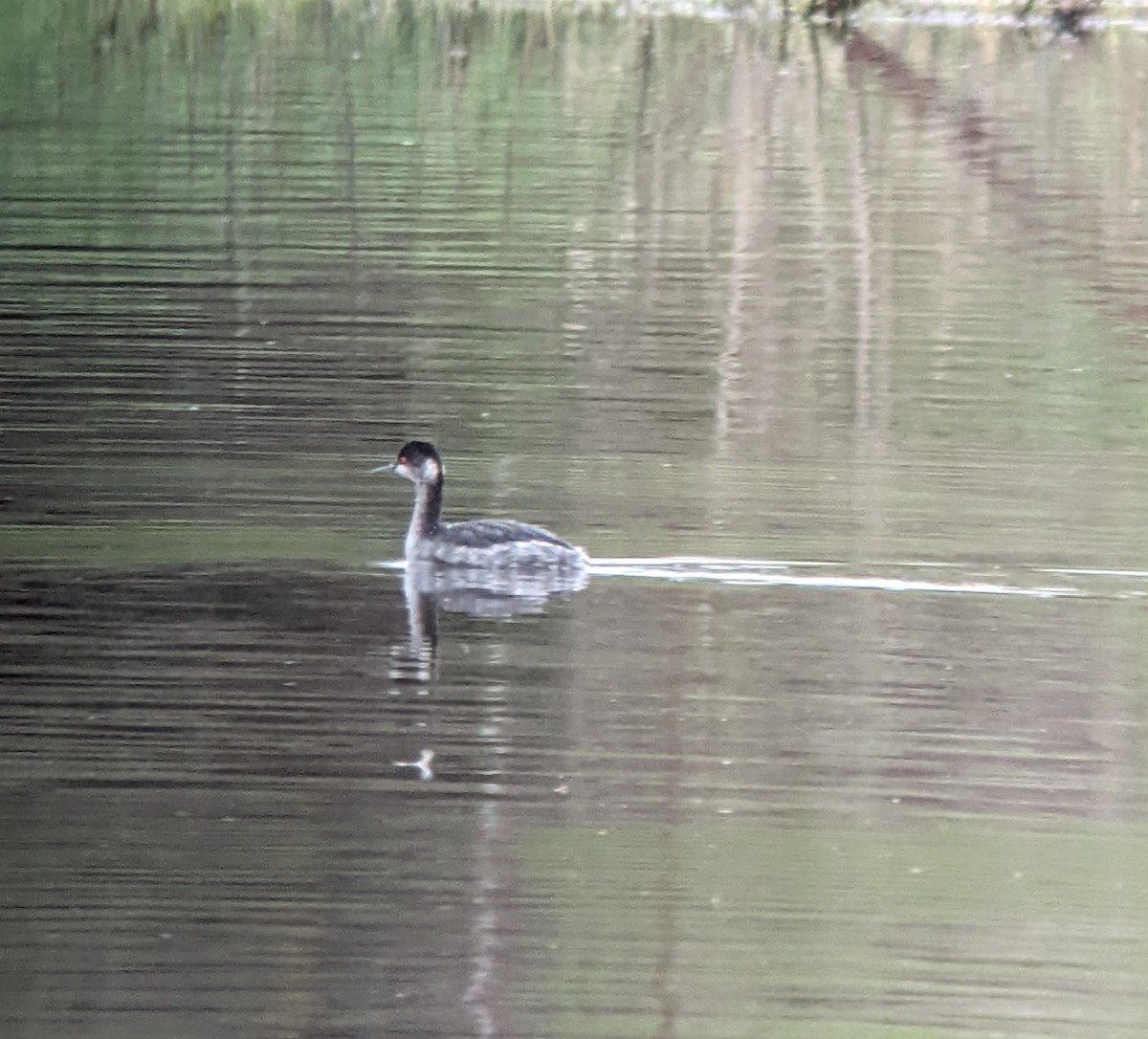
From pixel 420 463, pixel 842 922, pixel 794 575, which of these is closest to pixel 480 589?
pixel 420 463

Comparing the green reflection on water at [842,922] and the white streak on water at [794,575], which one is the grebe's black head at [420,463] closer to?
the white streak on water at [794,575]

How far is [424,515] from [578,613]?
962 mm

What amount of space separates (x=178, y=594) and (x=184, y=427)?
275cm

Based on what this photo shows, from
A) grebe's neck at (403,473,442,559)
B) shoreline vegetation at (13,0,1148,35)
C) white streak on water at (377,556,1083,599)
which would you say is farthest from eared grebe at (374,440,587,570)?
shoreline vegetation at (13,0,1148,35)

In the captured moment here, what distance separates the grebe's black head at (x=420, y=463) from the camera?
10.5 m

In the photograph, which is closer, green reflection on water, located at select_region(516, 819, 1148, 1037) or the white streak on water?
green reflection on water, located at select_region(516, 819, 1148, 1037)

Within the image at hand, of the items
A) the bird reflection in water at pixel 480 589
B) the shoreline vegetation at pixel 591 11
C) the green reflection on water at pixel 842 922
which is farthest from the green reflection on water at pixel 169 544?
the shoreline vegetation at pixel 591 11

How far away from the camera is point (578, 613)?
375 inches

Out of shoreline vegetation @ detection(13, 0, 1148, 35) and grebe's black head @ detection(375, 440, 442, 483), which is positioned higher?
shoreline vegetation @ detection(13, 0, 1148, 35)

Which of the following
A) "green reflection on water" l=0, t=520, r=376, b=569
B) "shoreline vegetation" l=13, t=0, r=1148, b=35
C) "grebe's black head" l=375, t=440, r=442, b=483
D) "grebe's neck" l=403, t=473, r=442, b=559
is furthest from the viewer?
"shoreline vegetation" l=13, t=0, r=1148, b=35

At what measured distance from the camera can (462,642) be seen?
9195mm

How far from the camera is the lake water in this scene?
6.39 m

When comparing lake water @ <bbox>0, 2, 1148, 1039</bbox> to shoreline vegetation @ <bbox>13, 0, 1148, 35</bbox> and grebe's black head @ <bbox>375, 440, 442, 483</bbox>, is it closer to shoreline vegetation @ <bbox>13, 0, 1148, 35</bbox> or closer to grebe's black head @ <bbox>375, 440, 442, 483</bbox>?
grebe's black head @ <bbox>375, 440, 442, 483</bbox>

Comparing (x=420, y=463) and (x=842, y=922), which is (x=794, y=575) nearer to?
(x=420, y=463)
